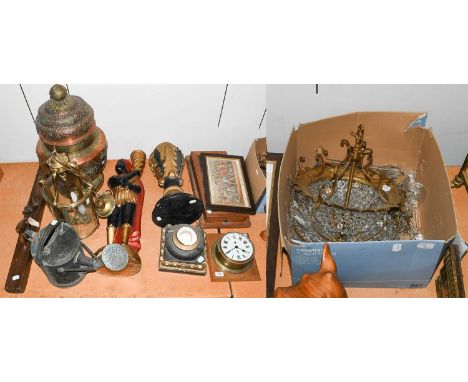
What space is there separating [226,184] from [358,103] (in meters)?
0.56

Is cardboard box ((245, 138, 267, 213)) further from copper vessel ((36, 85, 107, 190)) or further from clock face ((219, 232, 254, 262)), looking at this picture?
copper vessel ((36, 85, 107, 190))

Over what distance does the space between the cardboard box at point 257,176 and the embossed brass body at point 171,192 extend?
20 centimetres

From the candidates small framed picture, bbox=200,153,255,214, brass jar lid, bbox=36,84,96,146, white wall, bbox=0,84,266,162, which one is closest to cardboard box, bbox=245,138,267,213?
small framed picture, bbox=200,153,255,214

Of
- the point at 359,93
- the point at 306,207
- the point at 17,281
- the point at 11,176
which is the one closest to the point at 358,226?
the point at 306,207

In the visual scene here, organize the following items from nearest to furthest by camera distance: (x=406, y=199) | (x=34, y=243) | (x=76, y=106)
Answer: (x=34, y=243) < (x=76, y=106) < (x=406, y=199)

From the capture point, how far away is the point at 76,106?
1521mm

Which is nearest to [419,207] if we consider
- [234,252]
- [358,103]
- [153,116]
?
[358,103]

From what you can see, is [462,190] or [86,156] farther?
[462,190]

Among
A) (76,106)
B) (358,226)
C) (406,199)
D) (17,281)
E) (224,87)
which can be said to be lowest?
(17,281)

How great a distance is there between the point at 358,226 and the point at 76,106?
0.96 meters

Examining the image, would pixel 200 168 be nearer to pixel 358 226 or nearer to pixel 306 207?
pixel 306 207

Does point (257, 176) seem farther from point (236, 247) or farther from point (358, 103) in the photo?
point (358, 103)

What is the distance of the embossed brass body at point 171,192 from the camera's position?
5.38 ft

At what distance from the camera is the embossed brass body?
1641 millimetres
